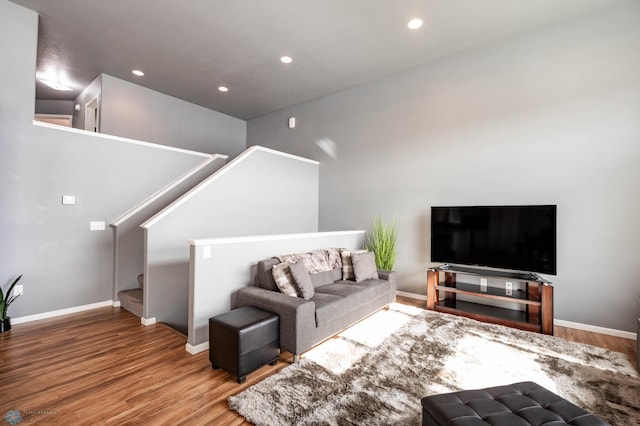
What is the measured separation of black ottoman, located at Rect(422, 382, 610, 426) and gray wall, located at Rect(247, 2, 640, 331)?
2.67 m

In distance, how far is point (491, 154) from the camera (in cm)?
394

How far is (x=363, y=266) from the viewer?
380 cm

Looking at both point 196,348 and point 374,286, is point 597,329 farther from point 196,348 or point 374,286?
point 196,348

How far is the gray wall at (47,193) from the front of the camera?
3318 mm

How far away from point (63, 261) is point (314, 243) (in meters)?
3.36

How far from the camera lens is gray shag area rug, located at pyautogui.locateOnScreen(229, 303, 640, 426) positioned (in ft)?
6.13

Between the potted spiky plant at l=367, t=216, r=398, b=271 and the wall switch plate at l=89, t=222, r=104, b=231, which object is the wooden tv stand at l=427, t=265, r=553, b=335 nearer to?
the potted spiky plant at l=367, t=216, r=398, b=271

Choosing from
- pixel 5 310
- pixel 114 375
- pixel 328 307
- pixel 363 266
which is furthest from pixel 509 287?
pixel 5 310

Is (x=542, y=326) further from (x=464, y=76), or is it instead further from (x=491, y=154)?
(x=464, y=76)

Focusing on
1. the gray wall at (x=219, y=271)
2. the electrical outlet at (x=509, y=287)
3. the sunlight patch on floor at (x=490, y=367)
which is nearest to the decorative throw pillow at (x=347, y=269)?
the gray wall at (x=219, y=271)

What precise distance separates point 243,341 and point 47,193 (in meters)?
3.44

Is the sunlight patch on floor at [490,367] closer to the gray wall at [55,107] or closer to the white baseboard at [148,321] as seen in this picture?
the white baseboard at [148,321]

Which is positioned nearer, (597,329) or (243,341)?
(243,341)

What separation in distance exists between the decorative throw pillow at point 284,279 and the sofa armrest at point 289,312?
12cm
